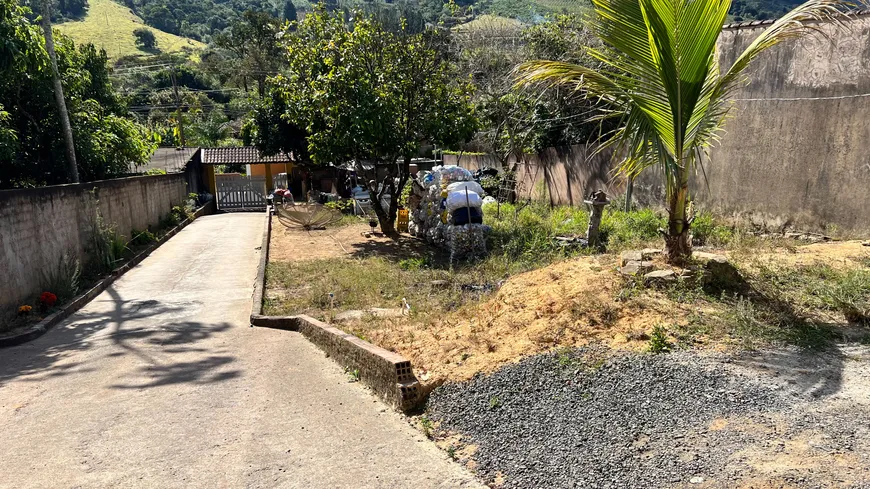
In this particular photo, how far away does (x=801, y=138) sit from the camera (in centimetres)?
937

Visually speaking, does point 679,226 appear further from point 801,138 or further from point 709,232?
point 801,138

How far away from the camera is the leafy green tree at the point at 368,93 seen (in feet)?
45.1

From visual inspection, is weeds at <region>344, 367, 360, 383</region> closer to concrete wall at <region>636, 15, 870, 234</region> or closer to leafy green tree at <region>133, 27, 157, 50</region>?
concrete wall at <region>636, 15, 870, 234</region>

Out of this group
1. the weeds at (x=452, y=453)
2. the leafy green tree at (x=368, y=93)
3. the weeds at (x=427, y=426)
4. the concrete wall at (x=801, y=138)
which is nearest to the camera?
the weeds at (x=452, y=453)

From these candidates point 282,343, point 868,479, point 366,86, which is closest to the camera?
point 868,479

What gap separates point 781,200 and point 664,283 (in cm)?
578

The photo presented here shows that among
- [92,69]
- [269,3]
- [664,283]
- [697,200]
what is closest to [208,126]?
[92,69]

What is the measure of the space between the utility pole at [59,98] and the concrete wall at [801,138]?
43.8 feet

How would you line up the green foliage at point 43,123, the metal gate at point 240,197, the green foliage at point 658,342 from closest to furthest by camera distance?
the green foliage at point 658,342 < the green foliage at point 43,123 < the metal gate at point 240,197

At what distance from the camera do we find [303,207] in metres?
18.3

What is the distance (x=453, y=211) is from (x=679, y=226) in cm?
670

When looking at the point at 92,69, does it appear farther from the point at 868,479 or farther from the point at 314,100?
the point at 868,479

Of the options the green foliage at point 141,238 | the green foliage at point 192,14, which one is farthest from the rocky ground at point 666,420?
the green foliage at point 192,14

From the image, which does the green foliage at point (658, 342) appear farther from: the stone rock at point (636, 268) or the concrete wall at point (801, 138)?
the concrete wall at point (801, 138)
